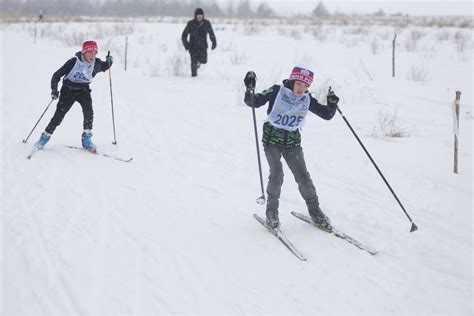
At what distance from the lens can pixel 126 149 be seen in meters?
7.04

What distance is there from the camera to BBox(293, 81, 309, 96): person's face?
4.11 metres

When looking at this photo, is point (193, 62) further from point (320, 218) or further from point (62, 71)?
point (320, 218)

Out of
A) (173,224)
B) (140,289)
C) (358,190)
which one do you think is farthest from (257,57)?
(140,289)

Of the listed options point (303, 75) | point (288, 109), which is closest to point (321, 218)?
point (288, 109)

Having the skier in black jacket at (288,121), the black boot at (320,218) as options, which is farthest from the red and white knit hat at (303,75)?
the black boot at (320,218)

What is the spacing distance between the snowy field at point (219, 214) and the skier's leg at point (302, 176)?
0.24 meters

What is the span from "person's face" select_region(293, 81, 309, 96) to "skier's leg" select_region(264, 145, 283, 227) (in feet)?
2.02

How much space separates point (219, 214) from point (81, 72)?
3.23 meters

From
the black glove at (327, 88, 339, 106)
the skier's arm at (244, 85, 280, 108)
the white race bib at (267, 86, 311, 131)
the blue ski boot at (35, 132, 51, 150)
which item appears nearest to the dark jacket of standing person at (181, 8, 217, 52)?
the blue ski boot at (35, 132, 51, 150)

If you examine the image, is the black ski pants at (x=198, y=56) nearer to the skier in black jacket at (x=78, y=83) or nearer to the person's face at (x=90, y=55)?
the skier in black jacket at (x=78, y=83)

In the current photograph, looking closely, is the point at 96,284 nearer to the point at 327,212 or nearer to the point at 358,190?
the point at 327,212

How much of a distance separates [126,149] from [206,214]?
2647 mm

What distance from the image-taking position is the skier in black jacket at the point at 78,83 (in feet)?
20.7

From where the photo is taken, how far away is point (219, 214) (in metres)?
5.03
